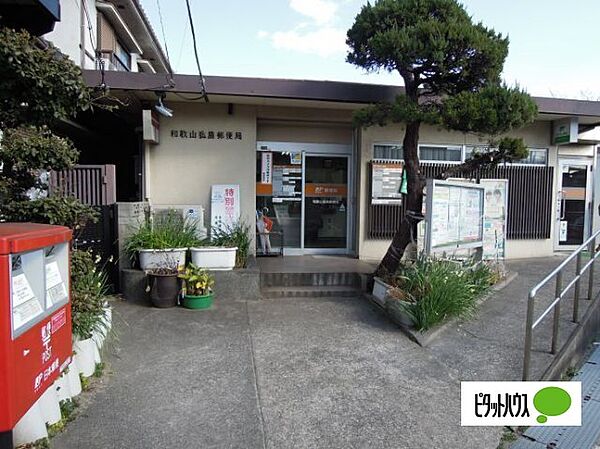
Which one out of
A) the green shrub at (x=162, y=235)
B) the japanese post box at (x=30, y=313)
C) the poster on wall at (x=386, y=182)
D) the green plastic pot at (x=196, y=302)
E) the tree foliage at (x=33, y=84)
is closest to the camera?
the japanese post box at (x=30, y=313)

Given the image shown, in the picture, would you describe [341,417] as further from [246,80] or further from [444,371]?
[246,80]

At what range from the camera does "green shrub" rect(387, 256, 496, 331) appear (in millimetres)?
4992

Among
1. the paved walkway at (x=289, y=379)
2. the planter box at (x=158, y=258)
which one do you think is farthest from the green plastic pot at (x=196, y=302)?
the planter box at (x=158, y=258)

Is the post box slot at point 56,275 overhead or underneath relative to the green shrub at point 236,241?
overhead

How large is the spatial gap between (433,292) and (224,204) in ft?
14.0

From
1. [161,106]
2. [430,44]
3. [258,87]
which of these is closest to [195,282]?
[161,106]

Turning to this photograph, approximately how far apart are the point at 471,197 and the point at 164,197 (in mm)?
5255

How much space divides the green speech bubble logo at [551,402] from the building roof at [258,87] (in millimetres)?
5258

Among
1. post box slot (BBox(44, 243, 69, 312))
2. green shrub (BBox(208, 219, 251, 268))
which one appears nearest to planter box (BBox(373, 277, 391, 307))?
green shrub (BBox(208, 219, 251, 268))

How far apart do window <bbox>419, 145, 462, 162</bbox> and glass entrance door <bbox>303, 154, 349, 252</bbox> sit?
1560 mm

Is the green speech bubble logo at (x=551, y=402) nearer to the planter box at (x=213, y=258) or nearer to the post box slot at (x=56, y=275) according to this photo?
the post box slot at (x=56, y=275)

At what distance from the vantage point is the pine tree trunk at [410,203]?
20.4 ft

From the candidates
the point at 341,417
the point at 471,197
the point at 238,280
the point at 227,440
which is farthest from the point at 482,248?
the point at 227,440

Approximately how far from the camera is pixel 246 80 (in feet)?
23.1
